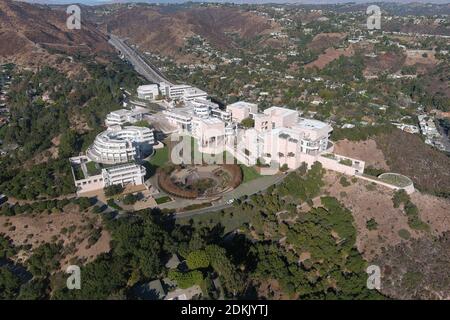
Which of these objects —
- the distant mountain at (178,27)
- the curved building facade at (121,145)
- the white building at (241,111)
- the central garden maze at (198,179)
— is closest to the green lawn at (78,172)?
the curved building facade at (121,145)

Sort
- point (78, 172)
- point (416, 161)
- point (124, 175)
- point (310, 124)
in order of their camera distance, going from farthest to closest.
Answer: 1. point (310, 124)
2. point (416, 161)
3. point (78, 172)
4. point (124, 175)

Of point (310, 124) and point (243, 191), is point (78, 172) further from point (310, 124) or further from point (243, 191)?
point (310, 124)

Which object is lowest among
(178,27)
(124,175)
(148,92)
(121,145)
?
(124,175)

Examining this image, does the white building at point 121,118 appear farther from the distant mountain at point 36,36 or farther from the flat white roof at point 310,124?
the distant mountain at point 36,36

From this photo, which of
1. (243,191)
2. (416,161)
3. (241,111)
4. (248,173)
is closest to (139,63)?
(241,111)

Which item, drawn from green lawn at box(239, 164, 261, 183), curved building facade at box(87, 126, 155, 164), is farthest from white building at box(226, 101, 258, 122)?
curved building facade at box(87, 126, 155, 164)

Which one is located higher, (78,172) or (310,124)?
(310,124)
